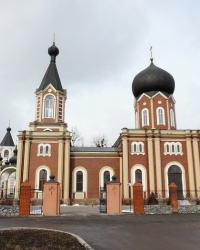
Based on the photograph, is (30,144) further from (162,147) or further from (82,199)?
(162,147)

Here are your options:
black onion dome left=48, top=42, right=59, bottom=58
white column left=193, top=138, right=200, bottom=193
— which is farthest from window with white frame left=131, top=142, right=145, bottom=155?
black onion dome left=48, top=42, right=59, bottom=58

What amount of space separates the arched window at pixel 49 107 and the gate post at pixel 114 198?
1503 cm

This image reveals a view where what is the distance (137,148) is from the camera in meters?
29.9

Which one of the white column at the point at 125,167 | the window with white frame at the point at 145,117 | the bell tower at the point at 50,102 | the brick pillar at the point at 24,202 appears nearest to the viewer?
the brick pillar at the point at 24,202

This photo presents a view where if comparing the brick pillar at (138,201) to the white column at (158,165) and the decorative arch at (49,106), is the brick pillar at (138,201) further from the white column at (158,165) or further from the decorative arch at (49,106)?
the decorative arch at (49,106)

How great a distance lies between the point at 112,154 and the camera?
31.0 meters

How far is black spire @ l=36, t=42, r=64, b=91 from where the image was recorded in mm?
33000

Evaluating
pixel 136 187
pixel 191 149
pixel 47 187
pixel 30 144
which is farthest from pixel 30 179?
pixel 191 149

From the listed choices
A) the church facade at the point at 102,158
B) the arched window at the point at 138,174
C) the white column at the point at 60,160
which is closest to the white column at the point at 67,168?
the church facade at the point at 102,158

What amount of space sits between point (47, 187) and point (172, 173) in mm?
15222

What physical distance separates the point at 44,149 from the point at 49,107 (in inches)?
201

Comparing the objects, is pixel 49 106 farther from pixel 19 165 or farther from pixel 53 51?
pixel 53 51

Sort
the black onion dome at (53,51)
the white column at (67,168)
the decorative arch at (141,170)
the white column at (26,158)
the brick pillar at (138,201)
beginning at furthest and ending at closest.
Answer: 1. the black onion dome at (53,51)
2. the decorative arch at (141,170)
3. the white column at (26,158)
4. the white column at (67,168)
5. the brick pillar at (138,201)

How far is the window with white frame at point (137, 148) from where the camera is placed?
29812 millimetres
